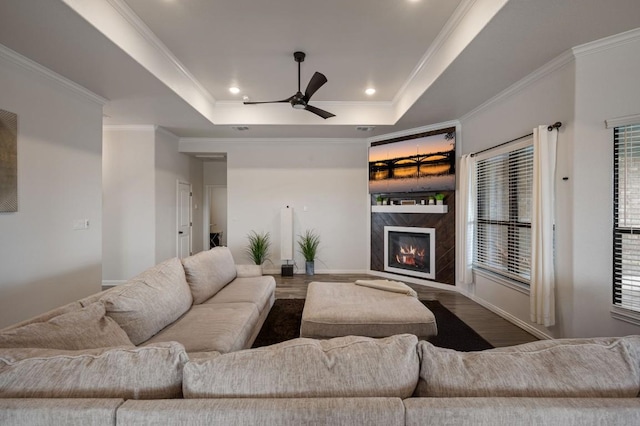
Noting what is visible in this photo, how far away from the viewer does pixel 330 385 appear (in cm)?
81

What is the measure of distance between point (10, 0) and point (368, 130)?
4.21 meters

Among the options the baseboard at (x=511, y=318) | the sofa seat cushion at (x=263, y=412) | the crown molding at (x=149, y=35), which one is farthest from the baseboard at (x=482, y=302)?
the crown molding at (x=149, y=35)

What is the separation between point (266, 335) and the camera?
275 cm

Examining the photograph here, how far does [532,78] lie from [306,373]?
3.56 meters

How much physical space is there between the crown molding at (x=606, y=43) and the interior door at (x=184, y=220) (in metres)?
6.03

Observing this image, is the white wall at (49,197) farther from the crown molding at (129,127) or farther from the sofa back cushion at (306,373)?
the sofa back cushion at (306,373)

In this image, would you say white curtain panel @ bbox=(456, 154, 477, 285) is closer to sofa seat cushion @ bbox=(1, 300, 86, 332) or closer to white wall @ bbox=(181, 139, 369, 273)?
white wall @ bbox=(181, 139, 369, 273)

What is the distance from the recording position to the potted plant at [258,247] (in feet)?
17.5

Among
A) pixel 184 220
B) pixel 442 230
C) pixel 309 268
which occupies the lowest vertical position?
pixel 309 268

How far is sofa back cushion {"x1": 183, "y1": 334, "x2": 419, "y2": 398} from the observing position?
31.5 inches

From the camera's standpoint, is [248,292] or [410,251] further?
[410,251]

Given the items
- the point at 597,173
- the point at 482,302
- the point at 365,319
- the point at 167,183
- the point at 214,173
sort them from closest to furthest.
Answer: the point at 365,319, the point at 597,173, the point at 482,302, the point at 167,183, the point at 214,173

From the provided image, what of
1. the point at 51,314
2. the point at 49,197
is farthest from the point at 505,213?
the point at 49,197

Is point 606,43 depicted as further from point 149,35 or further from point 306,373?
point 149,35
